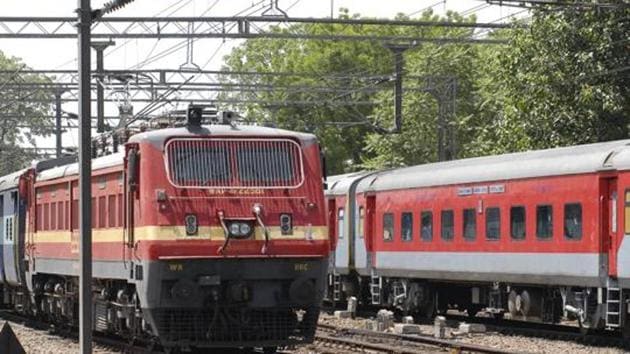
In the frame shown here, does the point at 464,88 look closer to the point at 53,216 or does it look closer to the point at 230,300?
the point at 53,216

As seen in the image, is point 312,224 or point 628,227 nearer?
point 312,224

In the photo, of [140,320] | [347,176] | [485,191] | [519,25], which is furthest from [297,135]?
[519,25]

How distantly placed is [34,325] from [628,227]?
12.9 meters

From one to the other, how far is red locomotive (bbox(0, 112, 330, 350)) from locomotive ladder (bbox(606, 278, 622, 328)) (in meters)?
6.22

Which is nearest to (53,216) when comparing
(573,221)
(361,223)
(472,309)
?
(573,221)

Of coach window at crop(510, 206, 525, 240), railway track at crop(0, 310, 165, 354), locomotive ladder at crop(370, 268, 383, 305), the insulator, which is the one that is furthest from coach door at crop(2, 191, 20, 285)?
the insulator

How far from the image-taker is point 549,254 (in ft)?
82.7

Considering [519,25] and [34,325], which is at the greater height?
[519,25]

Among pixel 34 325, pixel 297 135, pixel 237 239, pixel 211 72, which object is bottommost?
pixel 34 325

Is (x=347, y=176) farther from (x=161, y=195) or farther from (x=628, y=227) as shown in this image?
A: (x=161, y=195)

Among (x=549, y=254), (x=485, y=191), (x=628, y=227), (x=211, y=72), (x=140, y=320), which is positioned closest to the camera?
(x=140, y=320)

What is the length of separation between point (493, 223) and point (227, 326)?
9883 mm

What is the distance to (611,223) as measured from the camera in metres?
23.4

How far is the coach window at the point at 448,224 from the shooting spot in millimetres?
29248
